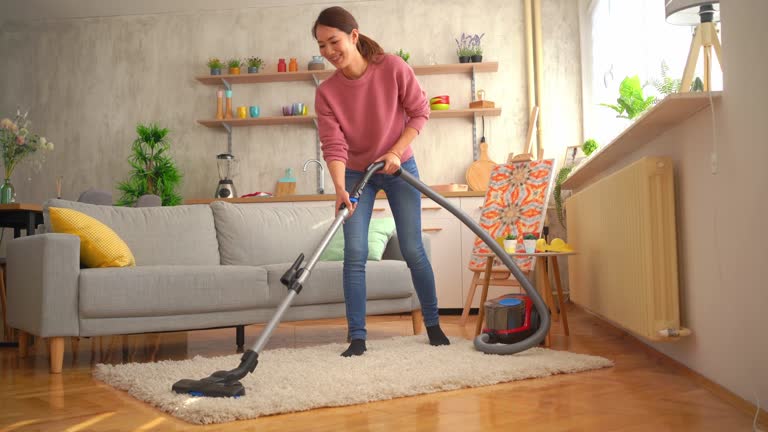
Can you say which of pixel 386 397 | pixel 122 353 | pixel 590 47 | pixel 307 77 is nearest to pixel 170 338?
pixel 122 353

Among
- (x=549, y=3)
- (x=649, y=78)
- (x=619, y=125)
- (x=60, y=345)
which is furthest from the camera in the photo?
(x=549, y=3)

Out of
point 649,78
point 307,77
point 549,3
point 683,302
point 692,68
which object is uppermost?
point 549,3

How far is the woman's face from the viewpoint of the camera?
102 inches

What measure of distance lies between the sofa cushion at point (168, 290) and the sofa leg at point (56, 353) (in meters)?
0.13

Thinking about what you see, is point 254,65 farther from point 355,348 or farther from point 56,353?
point 355,348

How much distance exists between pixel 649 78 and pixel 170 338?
2.81 m

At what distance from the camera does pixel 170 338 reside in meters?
3.94

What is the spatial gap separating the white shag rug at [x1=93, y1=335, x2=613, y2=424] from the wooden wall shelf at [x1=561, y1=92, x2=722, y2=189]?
2.71ft

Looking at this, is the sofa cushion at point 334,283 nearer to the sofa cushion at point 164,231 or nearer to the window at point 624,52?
the sofa cushion at point 164,231

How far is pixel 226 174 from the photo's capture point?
5859 millimetres

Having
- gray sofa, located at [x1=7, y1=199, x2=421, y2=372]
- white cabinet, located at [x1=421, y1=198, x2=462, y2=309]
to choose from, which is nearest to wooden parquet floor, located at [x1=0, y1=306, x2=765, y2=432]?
gray sofa, located at [x1=7, y1=199, x2=421, y2=372]

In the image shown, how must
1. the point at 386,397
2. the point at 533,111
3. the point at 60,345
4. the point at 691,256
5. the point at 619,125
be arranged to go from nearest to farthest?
the point at 386,397
the point at 691,256
the point at 60,345
the point at 619,125
the point at 533,111

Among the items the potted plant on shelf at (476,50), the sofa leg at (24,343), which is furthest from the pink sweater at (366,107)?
the potted plant on shelf at (476,50)

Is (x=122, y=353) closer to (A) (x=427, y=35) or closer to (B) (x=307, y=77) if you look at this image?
(B) (x=307, y=77)
